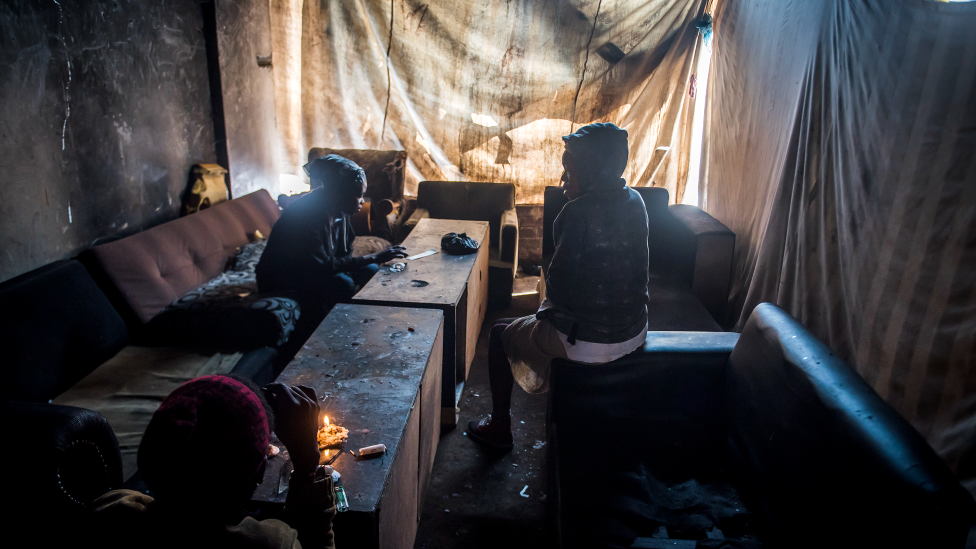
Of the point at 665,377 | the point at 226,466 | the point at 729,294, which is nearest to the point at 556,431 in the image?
the point at 665,377

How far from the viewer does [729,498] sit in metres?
1.67

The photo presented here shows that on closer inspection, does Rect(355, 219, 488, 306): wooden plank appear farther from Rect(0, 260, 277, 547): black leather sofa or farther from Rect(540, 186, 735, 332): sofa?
Rect(0, 260, 277, 547): black leather sofa

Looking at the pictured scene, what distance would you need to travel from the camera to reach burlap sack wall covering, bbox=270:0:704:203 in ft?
15.7

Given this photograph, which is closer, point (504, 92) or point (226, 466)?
point (226, 466)

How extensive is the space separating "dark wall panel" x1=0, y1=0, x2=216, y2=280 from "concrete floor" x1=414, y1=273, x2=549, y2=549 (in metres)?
2.12

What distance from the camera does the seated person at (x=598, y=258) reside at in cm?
188

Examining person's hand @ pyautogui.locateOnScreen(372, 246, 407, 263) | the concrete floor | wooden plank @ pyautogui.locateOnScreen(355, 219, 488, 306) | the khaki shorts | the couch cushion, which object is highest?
person's hand @ pyautogui.locateOnScreen(372, 246, 407, 263)

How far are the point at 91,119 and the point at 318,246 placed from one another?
1331 mm

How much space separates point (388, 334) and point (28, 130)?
6.37 ft

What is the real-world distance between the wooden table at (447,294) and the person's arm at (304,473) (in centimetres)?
132

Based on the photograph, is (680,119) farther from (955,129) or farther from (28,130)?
(28,130)

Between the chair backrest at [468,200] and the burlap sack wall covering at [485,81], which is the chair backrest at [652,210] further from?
the burlap sack wall covering at [485,81]

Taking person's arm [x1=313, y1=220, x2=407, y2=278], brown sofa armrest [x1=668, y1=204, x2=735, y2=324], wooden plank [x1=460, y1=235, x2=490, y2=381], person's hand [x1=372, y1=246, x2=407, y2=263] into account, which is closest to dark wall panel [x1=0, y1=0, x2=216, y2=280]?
person's arm [x1=313, y1=220, x2=407, y2=278]

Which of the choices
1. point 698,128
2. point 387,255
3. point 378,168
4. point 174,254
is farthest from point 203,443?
point 698,128
